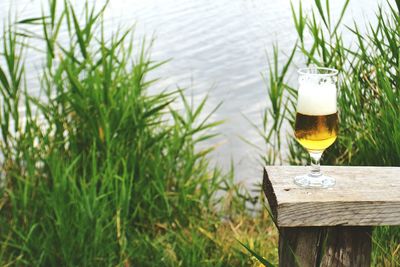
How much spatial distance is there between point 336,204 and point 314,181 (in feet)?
0.35

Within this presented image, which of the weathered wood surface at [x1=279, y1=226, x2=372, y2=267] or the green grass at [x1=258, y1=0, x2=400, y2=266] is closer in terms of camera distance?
the weathered wood surface at [x1=279, y1=226, x2=372, y2=267]

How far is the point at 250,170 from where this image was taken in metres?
4.40

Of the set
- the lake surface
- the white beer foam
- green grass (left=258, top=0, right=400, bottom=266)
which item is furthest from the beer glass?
the lake surface

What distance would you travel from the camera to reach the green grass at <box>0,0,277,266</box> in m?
2.85

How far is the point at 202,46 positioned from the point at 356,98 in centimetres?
463

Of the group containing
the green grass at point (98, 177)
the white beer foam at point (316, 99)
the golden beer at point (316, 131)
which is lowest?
the green grass at point (98, 177)

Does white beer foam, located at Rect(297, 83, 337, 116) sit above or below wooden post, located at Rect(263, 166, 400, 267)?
above

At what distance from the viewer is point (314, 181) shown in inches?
64.1

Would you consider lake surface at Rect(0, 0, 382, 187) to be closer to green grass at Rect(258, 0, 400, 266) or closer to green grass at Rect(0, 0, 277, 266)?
green grass at Rect(0, 0, 277, 266)

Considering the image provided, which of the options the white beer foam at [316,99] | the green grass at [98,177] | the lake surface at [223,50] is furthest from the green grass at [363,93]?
the white beer foam at [316,99]

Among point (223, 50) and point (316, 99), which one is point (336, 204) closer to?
point (316, 99)

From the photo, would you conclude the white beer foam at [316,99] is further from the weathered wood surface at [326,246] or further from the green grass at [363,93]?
the green grass at [363,93]

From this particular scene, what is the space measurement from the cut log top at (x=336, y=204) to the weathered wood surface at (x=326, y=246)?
0.05m

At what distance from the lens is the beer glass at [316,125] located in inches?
64.8
